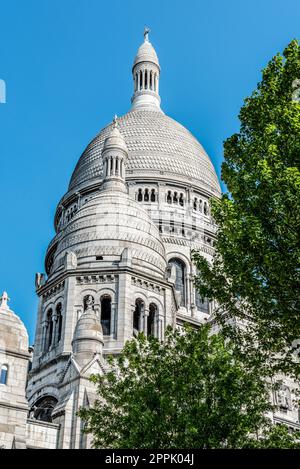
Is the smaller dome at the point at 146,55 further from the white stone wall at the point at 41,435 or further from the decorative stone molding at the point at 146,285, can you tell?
the white stone wall at the point at 41,435

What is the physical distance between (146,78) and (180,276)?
3004cm

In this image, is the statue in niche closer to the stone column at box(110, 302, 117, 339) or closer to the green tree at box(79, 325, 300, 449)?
Result: the stone column at box(110, 302, 117, 339)

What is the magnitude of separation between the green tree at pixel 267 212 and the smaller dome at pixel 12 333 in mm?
8177

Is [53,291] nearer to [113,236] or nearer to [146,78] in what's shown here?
[113,236]

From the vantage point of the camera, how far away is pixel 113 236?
45.3 metres

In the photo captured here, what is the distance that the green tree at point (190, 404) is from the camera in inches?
846

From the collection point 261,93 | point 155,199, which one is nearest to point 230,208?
point 261,93

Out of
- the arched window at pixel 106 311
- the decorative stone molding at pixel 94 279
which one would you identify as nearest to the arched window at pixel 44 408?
the arched window at pixel 106 311

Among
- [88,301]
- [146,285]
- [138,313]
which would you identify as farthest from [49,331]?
[146,285]

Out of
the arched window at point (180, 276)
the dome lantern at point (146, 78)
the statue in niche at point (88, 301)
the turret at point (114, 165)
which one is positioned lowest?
the statue in niche at point (88, 301)

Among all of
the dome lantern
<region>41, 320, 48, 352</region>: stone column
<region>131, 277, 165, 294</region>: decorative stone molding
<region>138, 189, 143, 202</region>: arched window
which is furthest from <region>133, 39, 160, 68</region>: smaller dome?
<region>41, 320, 48, 352</region>: stone column

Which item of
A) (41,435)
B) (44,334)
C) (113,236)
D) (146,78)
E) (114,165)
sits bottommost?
(41,435)

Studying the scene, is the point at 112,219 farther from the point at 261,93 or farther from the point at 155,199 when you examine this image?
the point at 261,93

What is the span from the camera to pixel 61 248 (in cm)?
4800
